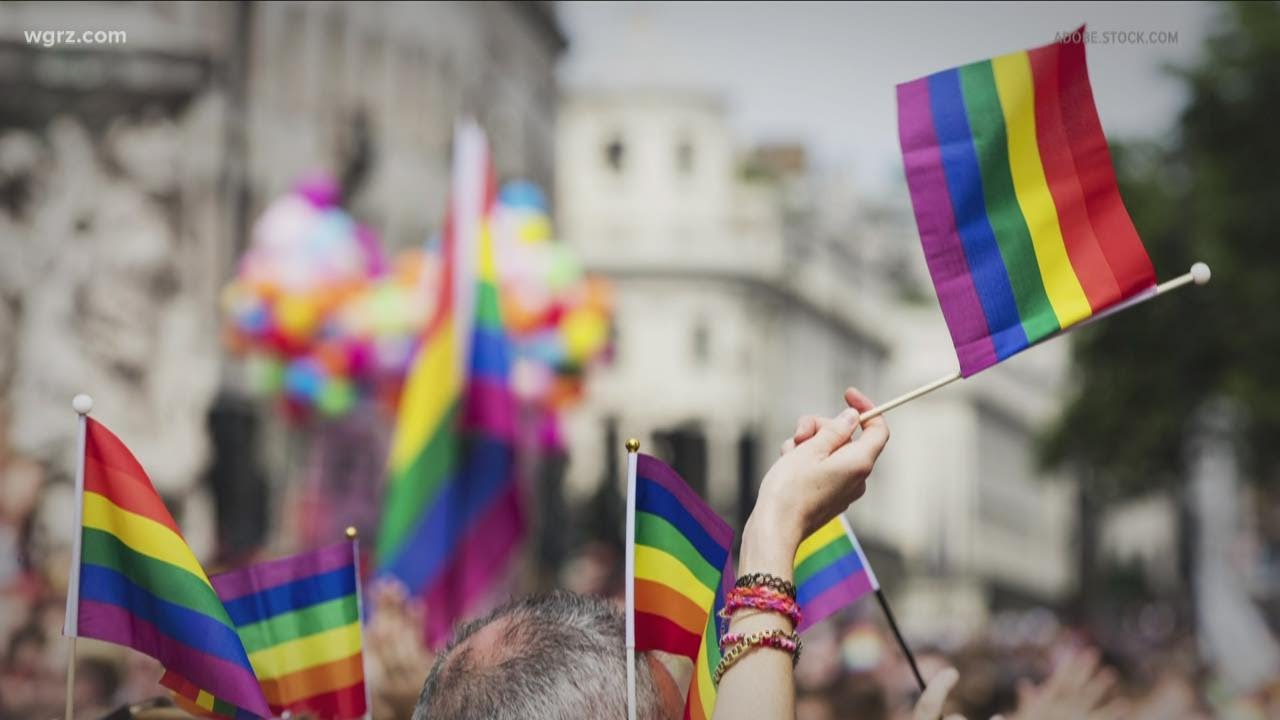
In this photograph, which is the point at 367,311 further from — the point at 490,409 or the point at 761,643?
the point at 761,643

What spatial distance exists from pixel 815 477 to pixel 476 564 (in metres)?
7.94

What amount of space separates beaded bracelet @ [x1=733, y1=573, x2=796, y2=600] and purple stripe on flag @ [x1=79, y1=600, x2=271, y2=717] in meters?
0.92

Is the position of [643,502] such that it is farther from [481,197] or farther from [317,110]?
[317,110]

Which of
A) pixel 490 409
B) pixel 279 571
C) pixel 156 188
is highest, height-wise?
pixel 156 188

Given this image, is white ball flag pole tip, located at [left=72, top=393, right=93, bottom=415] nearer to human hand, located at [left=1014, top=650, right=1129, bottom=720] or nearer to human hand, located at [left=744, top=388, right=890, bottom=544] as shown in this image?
human hand, located at [left=744, top=388, right=890, bottom=544]

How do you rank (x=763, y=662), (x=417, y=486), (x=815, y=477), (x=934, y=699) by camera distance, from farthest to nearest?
(x=417, y=486) < (x=934, y=699) < (x=815, y=477) < (x=763, y=662)

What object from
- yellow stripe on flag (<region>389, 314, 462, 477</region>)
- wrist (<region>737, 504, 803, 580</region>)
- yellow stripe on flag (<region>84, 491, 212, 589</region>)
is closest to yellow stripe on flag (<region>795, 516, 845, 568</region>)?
wrist (<region>737, 504, 803, 580</region>)

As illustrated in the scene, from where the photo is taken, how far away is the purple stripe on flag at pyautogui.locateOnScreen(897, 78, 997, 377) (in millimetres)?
3338

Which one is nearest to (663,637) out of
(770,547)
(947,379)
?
(770,547)

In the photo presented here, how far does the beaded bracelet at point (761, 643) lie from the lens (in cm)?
273

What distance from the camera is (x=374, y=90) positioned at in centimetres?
3559

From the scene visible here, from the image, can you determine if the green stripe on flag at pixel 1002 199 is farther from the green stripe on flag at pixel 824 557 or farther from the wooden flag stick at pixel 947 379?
the green stripe on flag at pixel 824 557

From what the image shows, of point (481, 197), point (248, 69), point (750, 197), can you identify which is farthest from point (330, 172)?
point (750, 197)

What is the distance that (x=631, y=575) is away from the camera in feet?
9.81
